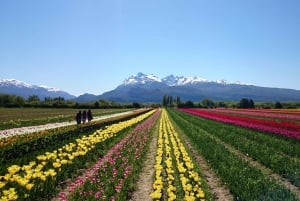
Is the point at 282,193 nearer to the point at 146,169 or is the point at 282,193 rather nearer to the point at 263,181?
the point at 263,181

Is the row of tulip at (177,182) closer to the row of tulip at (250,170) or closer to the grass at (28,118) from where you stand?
the row of tulip at (250,170)

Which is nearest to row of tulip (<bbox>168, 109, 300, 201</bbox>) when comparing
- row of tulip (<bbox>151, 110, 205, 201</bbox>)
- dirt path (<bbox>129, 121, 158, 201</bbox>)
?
row of tulip (<bbox>151, 110, 205, 201</bbox>)

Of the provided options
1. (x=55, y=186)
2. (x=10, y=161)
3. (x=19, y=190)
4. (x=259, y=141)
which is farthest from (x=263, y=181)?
(x=259, y=141)

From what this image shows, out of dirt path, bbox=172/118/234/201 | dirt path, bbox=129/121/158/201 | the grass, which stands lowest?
dirt path, bbox=172/118/234/201

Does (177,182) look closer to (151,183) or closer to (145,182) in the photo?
(151,183)

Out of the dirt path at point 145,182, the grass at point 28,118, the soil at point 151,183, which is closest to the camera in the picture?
the dirt path at point 145,182

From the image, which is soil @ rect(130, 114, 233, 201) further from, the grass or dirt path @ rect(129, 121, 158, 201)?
the grass

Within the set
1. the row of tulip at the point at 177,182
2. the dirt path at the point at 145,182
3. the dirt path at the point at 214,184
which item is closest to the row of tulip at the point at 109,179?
the dirt path at the point at 145,182

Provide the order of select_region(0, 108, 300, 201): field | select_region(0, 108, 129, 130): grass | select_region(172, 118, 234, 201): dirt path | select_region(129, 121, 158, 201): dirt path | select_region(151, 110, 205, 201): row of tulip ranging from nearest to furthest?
select_region(151, 110, 205, 201): row of tulip
select_region(0, 108, 300, 201): field
select_region(129, 121, 158, 201): dirt path
select_region(172, 118, 234, 201): dirt path
select_region(0, 108, 129, 130): grass

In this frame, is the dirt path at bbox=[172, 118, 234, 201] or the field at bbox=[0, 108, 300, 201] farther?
the dirt path at bbox=[172, 118, 234, 201]

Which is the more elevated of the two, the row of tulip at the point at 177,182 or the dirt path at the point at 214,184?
the row of tulip at the point at 177,182

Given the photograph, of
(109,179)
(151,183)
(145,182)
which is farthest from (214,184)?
(109,179)

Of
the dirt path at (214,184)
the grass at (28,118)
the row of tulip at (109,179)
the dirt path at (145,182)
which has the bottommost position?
the dirt path at (214,184)

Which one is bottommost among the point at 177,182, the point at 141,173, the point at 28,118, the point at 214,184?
the point at 214,184
